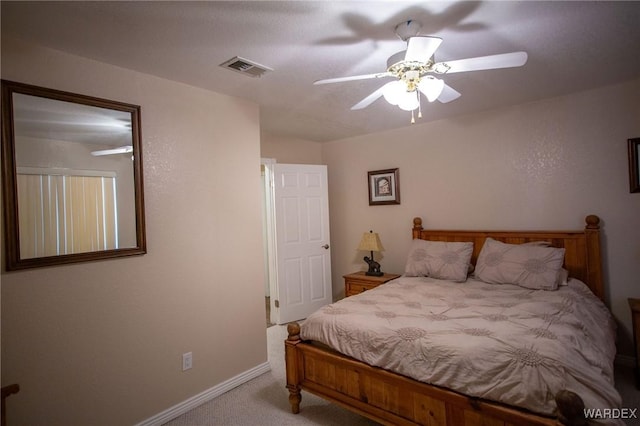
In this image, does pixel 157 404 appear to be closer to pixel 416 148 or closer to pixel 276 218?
pixel 276 218

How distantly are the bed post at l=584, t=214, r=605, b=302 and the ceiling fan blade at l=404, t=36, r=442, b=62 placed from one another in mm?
2290

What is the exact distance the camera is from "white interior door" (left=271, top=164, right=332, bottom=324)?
4051 mm

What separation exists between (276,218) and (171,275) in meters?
1.79

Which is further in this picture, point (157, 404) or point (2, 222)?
point (157, 404)

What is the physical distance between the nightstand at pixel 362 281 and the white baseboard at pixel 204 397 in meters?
1.33

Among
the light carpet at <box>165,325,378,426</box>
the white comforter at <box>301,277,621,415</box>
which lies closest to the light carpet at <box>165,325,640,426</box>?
the light carpet at <box>165,325,378,426</box>

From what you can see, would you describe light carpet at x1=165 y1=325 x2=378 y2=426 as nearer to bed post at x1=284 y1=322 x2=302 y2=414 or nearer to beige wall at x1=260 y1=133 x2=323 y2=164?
bed post at x1=284 y1=322 x2=302 y2=414

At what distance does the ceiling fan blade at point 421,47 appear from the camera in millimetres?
1436

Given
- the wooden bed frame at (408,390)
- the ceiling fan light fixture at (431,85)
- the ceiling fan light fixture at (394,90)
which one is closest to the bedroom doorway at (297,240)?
the wooden bed frame at (408,390)

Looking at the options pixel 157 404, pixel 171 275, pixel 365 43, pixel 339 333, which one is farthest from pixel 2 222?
pixel 365 43

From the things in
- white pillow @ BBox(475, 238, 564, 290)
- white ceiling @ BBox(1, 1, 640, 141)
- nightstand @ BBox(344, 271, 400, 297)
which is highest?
white ceiling @ BBox(1, 1, 640, 141)

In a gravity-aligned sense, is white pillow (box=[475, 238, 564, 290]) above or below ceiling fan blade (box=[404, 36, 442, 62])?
below

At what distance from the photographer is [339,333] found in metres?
2.12

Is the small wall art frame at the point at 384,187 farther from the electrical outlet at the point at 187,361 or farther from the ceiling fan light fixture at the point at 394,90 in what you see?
the electrical outlet at the point at 187,361
